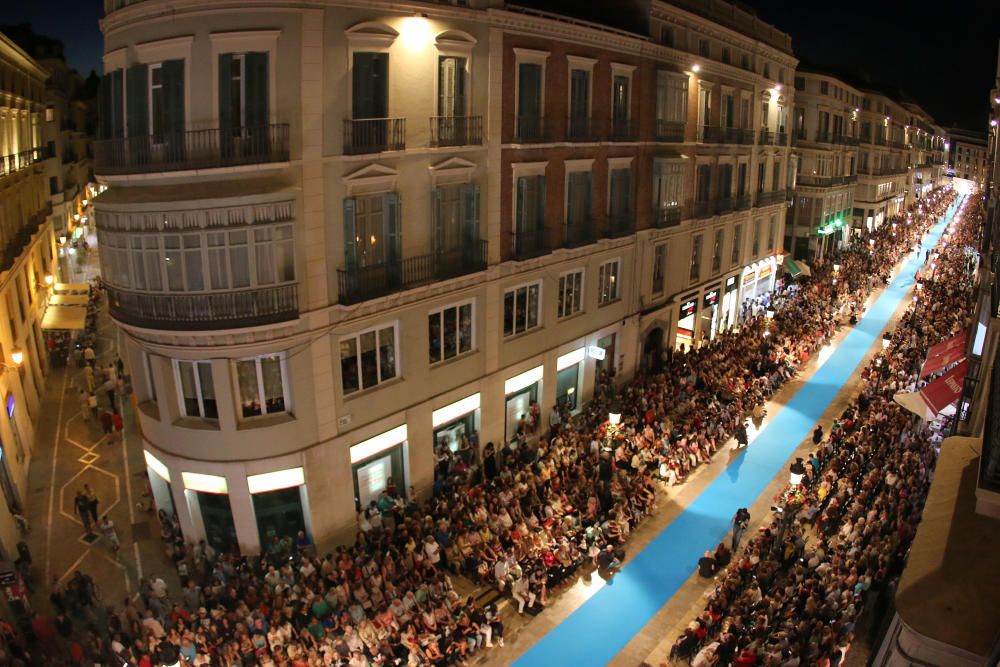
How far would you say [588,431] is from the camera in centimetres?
2506

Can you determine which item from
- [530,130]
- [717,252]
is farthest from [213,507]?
[717,252]

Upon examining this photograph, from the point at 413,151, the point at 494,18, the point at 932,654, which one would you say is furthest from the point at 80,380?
the point at 932,654

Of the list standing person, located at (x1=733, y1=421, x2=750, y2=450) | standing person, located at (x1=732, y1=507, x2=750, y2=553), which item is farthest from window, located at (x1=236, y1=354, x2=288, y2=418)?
standing person, located at (x1=733, y1=421, x2=750, y2=450)

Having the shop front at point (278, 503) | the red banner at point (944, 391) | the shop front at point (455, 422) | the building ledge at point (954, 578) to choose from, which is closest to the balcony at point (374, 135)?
the shop front at point (455, 422)

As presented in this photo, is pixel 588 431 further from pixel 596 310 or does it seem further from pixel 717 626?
pixel 717 626

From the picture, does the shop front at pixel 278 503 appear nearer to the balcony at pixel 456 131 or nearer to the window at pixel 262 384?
the window at pixel 262 384

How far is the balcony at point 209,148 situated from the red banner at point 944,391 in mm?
17098

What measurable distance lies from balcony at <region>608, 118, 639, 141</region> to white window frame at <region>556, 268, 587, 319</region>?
5498 mm

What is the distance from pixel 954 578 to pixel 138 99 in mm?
19464

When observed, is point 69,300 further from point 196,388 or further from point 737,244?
point 737,244

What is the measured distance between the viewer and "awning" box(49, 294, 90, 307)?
113 feet

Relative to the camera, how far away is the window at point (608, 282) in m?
28.6

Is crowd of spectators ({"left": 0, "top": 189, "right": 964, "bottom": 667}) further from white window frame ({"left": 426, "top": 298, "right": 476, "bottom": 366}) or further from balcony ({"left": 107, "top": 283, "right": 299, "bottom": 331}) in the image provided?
balcony ({"left": 107, "top": 283, "right": 299, "bottom": 331})

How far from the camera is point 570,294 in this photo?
89.1ft
